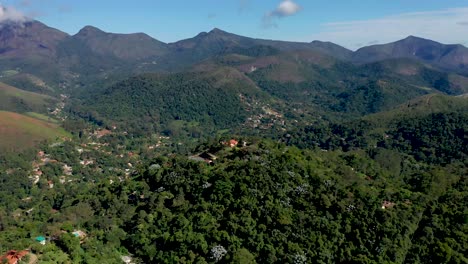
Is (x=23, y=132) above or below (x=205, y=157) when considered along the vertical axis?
below

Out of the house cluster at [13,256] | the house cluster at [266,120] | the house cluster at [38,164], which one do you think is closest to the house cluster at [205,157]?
the house cluster at [13,256]

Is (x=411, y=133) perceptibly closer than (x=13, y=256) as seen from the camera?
No

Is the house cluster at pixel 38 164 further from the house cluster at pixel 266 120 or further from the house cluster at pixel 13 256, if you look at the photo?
the house cluster at pixel 266 120

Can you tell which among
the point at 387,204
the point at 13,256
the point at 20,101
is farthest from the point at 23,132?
the point at 387,204

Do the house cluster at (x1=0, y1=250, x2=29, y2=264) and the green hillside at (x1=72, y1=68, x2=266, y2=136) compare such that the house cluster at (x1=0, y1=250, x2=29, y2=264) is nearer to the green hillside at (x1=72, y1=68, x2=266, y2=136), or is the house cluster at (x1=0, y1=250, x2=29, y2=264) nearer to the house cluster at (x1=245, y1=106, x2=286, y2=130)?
the green hillside at (x1=72, y1=68, x2=266, y2=136)

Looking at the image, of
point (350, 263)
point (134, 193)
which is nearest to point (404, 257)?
point (350, 263)

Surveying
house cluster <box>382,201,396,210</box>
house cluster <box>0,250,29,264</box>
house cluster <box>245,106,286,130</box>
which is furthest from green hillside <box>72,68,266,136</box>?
house cluster <box>0,250,29,264</box>

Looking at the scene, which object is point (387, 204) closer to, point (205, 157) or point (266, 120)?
point (205, 157)

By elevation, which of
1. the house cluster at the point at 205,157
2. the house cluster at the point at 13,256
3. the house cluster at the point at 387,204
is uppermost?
the house cluster at the point at 205,157
